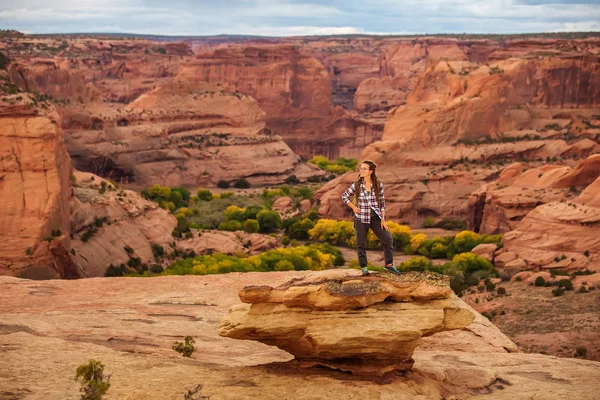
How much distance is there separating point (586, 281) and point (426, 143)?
3688 cm

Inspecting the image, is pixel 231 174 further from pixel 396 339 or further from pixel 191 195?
pixel 396 339


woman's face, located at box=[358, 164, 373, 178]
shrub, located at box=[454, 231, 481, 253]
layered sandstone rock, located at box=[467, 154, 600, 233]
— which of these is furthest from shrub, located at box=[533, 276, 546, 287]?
woman's face, located at box=[358, 164, 373, 178]

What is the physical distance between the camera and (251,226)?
7144cm

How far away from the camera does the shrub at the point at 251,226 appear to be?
233 feet

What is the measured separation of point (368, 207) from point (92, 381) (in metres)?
6.90

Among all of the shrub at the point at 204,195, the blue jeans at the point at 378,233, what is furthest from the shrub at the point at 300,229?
the blue jeans at the point at 378,233

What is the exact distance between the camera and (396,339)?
1828cm

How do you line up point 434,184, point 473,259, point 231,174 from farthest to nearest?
point 231,174 → point 434,184 → point 473,259

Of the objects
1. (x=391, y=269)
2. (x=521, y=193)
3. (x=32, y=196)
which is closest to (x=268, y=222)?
(x=521, y=193)

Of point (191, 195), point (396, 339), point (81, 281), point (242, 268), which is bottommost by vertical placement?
point (191, 195)

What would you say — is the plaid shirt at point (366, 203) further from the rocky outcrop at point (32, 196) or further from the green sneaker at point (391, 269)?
the rocky outcrop at point (32, 196)

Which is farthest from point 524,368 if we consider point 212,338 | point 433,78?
point 433,78

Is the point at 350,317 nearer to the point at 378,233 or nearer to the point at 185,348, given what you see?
the point at 378,233

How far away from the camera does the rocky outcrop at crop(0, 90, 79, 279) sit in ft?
139
